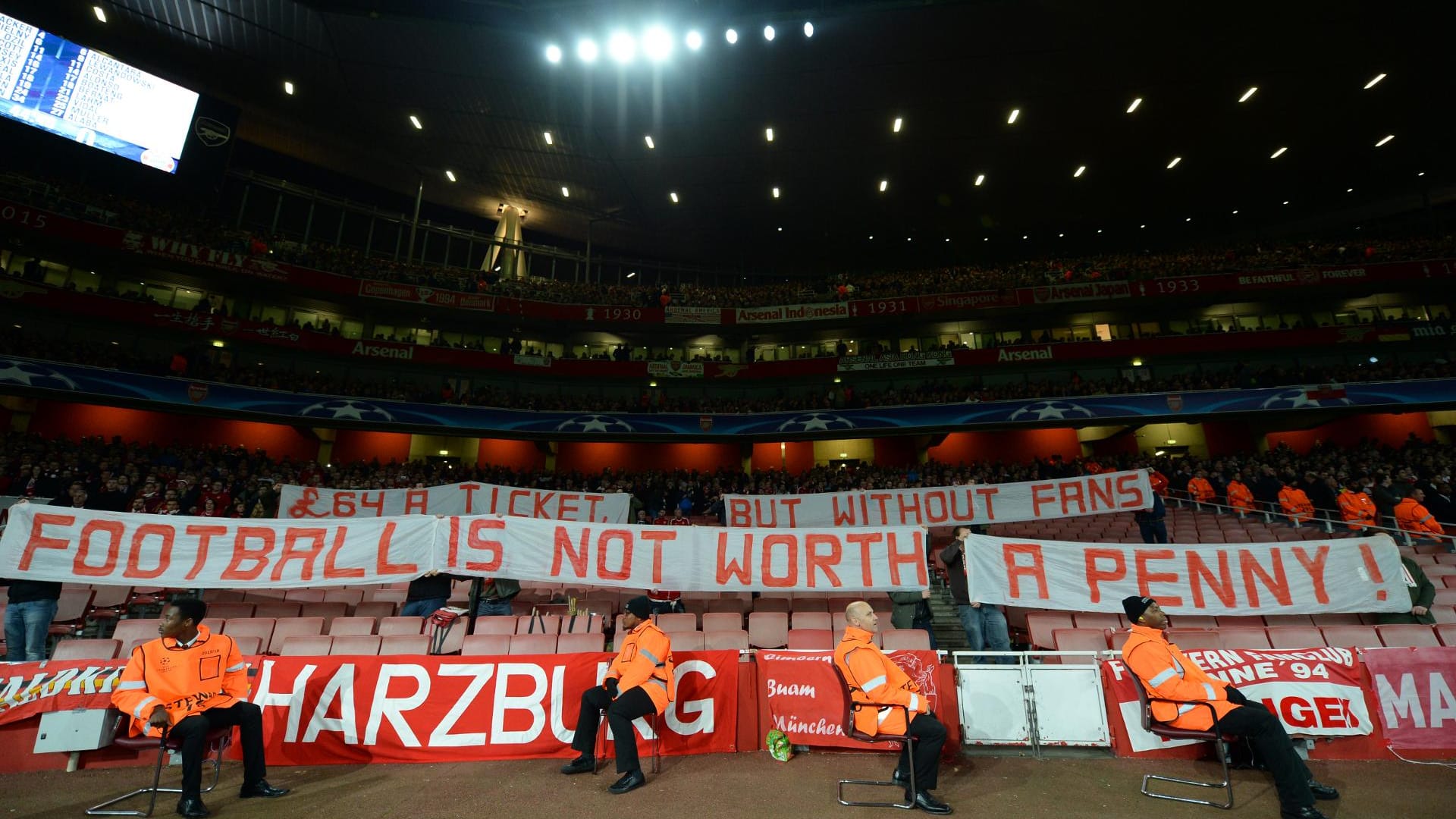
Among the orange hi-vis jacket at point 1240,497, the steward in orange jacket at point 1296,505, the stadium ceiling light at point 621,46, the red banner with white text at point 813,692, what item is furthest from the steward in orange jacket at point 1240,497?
the stadium ceiling light at point 621,46

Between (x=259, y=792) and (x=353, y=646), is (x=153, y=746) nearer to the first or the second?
(x=259, y=792)

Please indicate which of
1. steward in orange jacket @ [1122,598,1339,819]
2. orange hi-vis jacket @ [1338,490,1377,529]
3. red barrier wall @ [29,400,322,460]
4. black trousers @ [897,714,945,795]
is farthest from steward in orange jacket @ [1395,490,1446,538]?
red barrier wall @ [29,400,322,460]

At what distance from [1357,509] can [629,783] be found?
15749 millimetres

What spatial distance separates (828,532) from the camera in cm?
877

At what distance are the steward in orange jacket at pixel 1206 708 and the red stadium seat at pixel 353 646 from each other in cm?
728

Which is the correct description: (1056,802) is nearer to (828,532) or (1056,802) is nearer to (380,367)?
(828,532)

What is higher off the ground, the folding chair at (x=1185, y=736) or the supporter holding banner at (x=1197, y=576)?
the supporter holding banner at (x=1197, y=576)

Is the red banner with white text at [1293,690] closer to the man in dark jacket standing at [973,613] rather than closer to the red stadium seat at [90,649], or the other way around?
the man in dark jacket standing at [973,613]

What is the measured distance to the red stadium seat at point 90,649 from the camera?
235 inches

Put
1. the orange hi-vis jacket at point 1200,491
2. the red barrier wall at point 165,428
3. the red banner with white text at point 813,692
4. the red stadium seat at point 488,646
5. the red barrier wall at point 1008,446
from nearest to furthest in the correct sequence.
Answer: the red banner with white text at point 813,692 → the red stadium seat at point 488,646 → the orange hi-vis jacket at point 1200,491 → the red barrier wall at point 165,428 → the red barrier wall at point 1008,446

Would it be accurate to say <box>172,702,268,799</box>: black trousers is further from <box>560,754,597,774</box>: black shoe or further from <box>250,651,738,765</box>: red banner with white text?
<box>560,754,597,774</box>: black shoe

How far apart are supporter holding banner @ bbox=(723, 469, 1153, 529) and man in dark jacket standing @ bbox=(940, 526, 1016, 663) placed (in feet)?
16.2

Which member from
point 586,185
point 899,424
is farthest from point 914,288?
point 586,185

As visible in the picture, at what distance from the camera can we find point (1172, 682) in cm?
460
